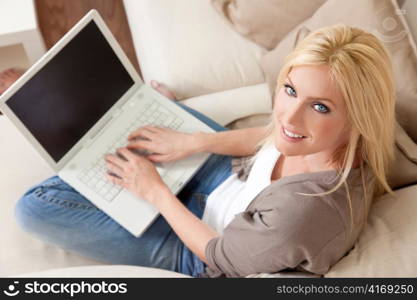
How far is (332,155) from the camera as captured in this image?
94cm

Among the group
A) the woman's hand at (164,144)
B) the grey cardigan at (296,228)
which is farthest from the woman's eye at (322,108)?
the woman's hand at (164,144)

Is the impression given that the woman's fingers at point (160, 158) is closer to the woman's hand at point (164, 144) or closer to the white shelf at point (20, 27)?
the woman's hand at point (164, 144)

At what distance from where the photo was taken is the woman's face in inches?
32.9

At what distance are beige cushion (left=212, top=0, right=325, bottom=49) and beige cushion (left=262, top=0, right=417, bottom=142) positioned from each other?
118 mm

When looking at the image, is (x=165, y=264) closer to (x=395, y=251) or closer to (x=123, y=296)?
(x=123, y=296)

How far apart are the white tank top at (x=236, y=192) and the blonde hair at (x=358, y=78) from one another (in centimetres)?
20

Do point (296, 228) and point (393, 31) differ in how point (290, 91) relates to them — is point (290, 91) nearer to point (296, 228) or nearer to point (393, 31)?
point (296, 228)

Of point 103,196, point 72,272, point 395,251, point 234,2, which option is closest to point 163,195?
point 103,196

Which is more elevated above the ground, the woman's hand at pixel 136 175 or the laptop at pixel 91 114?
the laptop at pixel 91 114

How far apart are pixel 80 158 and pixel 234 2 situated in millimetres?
763

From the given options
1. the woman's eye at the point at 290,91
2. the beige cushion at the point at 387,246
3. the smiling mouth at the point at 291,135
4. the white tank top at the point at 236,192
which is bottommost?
the beige cushion at the point at 387,246

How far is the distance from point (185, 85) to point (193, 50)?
124 millimetres

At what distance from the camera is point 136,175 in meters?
1.16

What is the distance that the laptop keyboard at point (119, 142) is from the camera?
1164 mm
